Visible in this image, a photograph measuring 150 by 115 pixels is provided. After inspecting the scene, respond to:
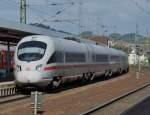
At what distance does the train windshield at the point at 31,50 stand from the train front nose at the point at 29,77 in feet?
2.80

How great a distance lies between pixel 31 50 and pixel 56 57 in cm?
177

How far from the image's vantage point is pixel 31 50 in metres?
26.3

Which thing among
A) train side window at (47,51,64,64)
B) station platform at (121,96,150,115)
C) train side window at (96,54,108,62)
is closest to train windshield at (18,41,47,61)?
train side window at (47,51,64,64)

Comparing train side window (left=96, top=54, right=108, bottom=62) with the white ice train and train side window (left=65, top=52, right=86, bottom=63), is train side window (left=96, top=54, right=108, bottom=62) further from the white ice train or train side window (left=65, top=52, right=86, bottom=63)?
the white ice train

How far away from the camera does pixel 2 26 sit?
89.1 feet

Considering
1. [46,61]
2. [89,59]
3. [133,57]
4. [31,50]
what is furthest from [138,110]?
[133,57]

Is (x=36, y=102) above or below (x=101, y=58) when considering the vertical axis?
below

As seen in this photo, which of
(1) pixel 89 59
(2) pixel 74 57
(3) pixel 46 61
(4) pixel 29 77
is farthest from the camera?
(1) pixel 89 59

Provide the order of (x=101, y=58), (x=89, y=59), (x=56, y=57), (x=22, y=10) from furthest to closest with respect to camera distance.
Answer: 1. (x=101, y=58)
2. (x=89, y=59)
3. (x=22, y=10)
4. (x=56, y=57)

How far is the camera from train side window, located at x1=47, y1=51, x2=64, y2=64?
87.4ft

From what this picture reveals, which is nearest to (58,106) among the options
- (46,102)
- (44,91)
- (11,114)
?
(46,102)

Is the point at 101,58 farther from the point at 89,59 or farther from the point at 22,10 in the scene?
the point at 22,10

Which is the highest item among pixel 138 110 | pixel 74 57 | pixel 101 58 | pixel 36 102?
pixel 101 58

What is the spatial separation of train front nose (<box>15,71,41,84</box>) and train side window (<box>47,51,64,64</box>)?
4.29 feet
